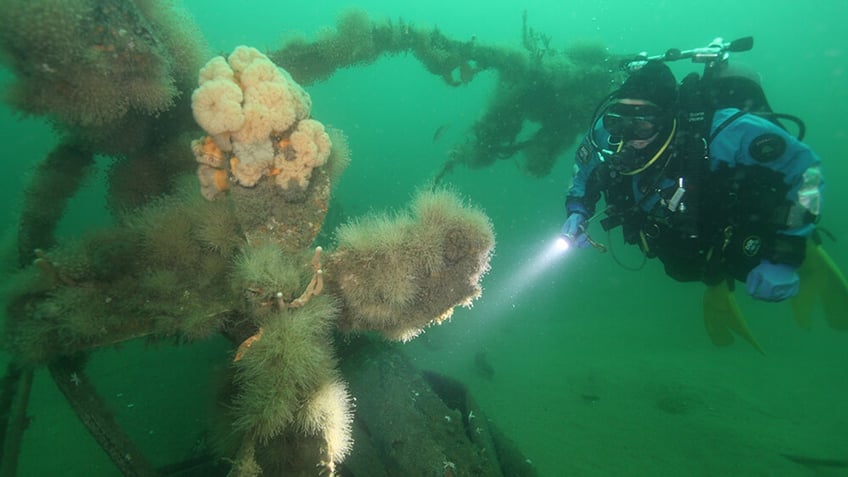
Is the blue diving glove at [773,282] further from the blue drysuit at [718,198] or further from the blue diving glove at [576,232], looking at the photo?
the blue diving glove at [576,232]

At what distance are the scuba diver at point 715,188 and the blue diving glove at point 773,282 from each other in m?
0.01

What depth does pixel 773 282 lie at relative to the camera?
157 inches

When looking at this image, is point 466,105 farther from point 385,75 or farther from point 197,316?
point 197,316

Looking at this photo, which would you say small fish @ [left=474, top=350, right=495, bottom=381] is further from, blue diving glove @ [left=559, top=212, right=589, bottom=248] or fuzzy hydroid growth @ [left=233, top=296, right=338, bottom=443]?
fuzzy hydroid growth @ [left=233, top=296, right=338, bottom=443]

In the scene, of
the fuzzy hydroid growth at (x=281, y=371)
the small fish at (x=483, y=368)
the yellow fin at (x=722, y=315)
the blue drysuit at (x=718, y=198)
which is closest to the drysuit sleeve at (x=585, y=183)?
the blue drysuit at (x=718, y=198)

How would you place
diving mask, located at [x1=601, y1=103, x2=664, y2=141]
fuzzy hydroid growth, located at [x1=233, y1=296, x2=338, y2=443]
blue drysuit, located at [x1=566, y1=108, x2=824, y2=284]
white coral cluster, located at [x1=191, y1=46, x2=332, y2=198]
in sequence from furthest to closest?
diving mask, located at [x1=601, y1=103, x2=664, y2=141] < blue drysuit, located at [x1=566, y1=108, x2=824, y2=284] < white coral cluster, located at [x1=191, y1=46, x2=332, y2=198] < fuzzy hydroid growth, located at [x1=233, y1=296, x2=338, y2=443]

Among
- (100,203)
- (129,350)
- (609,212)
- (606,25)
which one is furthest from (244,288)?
(606,25)

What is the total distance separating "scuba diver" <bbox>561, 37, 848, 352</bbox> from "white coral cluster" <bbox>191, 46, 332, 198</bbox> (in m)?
3.62

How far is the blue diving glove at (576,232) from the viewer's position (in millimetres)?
5172

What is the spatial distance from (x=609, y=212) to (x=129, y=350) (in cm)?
1191

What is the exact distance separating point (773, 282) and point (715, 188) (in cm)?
128

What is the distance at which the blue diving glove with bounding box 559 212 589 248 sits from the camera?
5172 mm

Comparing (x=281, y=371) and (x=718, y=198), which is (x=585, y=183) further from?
(x=281, y=371)

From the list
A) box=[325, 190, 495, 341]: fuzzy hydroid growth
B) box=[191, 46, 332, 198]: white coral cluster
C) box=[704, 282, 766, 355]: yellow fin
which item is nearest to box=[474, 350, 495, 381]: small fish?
box=[704, 282, 766, 355]: yellow fin
